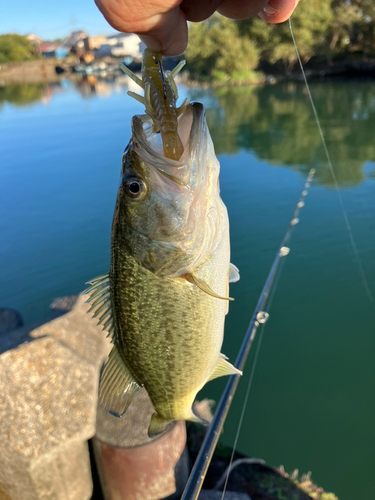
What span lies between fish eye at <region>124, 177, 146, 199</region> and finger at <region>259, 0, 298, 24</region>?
927mm

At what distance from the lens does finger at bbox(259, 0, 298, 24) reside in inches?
56.2

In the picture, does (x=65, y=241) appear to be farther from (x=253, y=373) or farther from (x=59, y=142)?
(x=59, y=142)

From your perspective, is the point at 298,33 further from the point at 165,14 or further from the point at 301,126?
the point at 165,14

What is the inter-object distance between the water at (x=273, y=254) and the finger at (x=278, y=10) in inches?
143

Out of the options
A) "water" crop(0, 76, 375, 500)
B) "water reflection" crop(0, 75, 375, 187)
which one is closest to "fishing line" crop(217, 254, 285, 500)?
"water" crop(0, 76, 375, 500)

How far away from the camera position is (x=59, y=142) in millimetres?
15977

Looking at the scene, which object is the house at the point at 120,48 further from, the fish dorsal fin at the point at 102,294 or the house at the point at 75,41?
the fish dorsal fin at the point at 102,294

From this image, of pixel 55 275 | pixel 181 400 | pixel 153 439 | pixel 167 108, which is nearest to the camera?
pixel 167 108

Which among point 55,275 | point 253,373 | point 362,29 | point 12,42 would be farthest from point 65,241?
point 12,42

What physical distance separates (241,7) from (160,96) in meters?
0.57

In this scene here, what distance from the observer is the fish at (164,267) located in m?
1.22

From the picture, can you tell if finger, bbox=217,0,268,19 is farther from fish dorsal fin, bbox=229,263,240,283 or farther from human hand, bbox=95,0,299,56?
fish dorsal fin, bbox=229,263,240,283

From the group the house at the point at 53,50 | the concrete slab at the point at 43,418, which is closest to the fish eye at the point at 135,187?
the concrete slab at the point at 43,418

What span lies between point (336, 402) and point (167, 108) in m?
3.95
